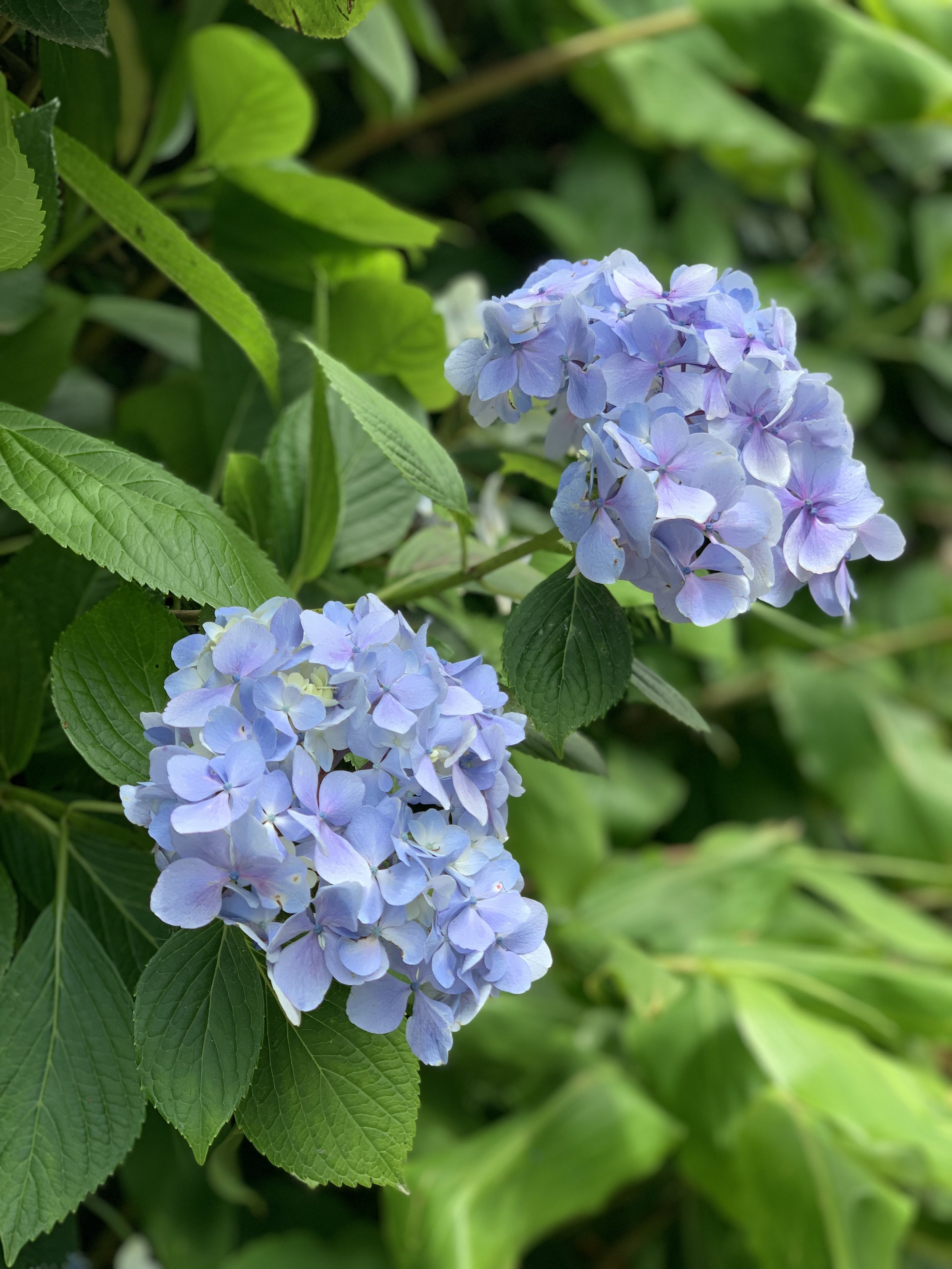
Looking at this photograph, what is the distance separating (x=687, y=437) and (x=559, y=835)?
513mm

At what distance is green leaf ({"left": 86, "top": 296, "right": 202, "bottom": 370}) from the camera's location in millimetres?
559

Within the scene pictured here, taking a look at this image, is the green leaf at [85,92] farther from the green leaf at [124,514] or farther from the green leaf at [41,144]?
the green leaf at [124,514]

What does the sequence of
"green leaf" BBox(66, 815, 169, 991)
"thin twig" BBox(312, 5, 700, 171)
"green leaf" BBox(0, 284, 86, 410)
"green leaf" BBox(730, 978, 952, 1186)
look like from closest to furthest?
1. "green leaf" BBox(66, 815, 169, 991)
2. "green leaf" BBox(0, 284, 86, 410)
3. "green leaf" BBox(730, 978, 952, 1186)
4. "thin twig" BBox(312, 5, 700, 171)

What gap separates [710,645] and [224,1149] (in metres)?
0.39

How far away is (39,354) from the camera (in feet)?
1.58

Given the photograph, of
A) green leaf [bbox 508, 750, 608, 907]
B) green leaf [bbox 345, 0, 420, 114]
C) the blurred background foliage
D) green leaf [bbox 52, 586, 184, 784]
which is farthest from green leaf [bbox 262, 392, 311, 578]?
green leaf [bbox 345, 0, 420, 114]

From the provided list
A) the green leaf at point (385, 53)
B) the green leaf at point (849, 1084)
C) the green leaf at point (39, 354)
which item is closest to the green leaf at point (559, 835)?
the green leaf at point (849, 1084)

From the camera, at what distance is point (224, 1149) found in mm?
454

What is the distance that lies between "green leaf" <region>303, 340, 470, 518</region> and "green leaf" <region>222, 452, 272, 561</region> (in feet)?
0.24

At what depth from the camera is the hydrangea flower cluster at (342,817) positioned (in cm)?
24

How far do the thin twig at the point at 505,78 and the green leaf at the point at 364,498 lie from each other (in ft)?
1.92

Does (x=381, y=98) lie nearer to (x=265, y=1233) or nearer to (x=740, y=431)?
(x=740, y=431)

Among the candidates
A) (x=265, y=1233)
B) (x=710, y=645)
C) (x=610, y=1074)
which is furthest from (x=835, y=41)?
(x=265, y=1233)

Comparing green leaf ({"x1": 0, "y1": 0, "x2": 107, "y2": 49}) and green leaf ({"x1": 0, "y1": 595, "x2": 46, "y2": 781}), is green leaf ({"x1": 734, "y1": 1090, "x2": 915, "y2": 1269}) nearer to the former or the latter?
green leaf ({"x1": 0, "y1": 595, "x2": 46, "y2": 781})
